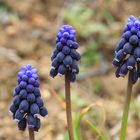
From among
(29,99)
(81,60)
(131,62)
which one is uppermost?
(81,60)

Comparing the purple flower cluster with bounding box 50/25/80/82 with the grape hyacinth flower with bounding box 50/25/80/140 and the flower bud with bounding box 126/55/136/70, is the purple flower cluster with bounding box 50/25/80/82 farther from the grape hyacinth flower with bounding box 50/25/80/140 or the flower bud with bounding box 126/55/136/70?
the flower bud with bounding box 126/55/136/70

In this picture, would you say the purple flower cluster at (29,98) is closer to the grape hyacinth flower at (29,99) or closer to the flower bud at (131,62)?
the grape hyacinth flower at (29,99)

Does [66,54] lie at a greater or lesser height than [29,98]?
greater

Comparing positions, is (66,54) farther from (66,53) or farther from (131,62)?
(131,62)

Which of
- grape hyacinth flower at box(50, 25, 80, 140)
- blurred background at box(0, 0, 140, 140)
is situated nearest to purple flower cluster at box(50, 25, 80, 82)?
grape hyacinth flower at box(50, 25, 80, 140)

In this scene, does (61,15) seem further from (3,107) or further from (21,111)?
(21,111)

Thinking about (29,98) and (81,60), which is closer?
(29,98)

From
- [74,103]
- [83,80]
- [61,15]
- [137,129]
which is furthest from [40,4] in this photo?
[137,129]

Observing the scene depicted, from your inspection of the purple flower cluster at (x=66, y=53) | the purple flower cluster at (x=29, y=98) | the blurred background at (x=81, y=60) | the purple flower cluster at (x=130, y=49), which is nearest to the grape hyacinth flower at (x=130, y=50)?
the purple flower cluster at (x=130, y=49)

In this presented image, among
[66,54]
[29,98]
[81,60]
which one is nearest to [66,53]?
[66,54]
